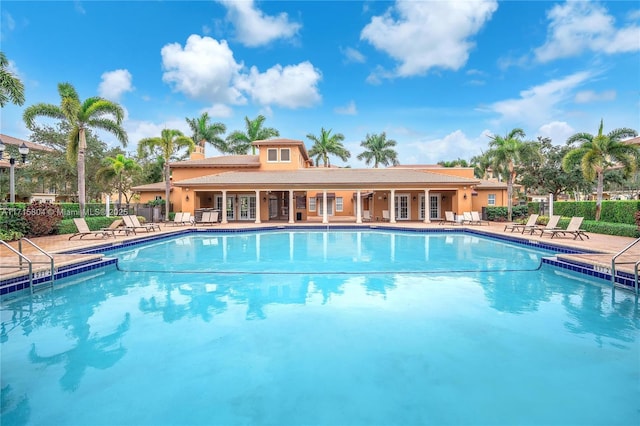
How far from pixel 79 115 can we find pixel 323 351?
67.3 ft

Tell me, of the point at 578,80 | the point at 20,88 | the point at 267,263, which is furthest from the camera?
the point at 578,80

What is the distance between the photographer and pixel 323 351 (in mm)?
4371

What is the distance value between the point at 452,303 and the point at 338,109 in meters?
29.5

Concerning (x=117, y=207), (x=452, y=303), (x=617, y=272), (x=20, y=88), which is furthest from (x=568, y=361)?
(x=117, y=207)

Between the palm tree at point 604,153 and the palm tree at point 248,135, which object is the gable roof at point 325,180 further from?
the palm tree at point 248,135

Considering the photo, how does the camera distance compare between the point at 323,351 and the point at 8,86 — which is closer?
the point at 323,351

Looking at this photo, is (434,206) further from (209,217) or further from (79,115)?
→ (79,115)

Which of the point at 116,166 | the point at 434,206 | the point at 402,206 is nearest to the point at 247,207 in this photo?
the point at 402,206

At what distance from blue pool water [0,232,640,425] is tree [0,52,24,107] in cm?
793

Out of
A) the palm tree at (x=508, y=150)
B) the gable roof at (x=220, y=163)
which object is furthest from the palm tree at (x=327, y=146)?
the palm tree at (x=508, y=150)

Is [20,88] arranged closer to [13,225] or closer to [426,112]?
[13,225]

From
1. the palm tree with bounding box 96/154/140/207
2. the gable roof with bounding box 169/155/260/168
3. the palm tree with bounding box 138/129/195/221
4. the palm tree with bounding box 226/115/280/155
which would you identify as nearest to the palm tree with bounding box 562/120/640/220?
the gable roof with bounding box 169/155/260/168

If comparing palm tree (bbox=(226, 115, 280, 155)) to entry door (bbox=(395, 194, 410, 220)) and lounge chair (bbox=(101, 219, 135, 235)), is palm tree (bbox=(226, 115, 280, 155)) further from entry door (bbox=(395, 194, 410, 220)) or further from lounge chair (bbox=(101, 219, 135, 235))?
lounge chair (bbox=(101, 219, 135, 235))

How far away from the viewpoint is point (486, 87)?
28.4m
